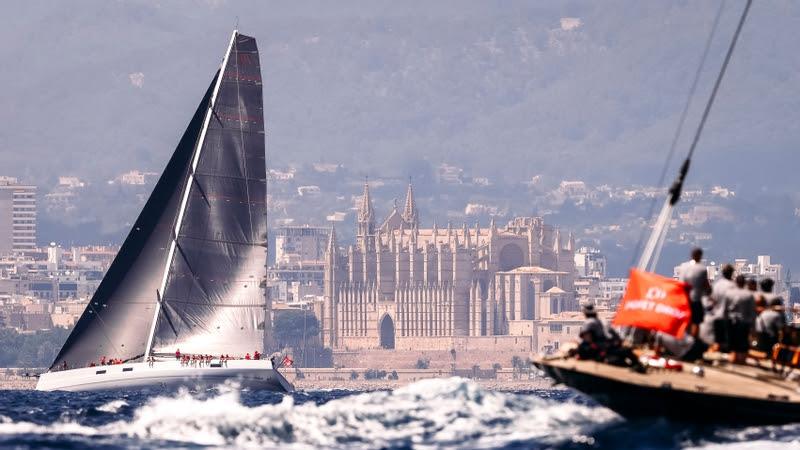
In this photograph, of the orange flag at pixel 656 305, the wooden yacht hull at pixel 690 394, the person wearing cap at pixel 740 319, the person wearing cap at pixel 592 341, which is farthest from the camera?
the person wearing cap at pixel 740 319

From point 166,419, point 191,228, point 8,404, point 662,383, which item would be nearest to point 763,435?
point 662,383

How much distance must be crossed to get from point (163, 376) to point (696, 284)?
34879 millimetres

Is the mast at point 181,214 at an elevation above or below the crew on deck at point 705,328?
above

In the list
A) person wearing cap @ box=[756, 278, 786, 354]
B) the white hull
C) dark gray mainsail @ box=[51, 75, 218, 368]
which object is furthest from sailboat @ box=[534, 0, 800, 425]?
dark gray mainsail @ box=[51, 75, 218, 368]

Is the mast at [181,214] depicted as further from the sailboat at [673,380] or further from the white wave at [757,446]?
the white wave at [757,446]

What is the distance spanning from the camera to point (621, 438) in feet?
96.7

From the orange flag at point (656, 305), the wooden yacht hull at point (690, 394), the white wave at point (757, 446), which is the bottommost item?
the white wave at point (757, 446)

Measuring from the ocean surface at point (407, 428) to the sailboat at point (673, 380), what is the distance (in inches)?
9.1

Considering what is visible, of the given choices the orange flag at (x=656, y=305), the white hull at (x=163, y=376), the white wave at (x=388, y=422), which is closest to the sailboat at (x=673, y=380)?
the orange flag at (x=656, y=305)

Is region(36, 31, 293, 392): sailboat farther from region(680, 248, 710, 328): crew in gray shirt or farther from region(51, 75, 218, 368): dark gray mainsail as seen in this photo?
region(680, 248, 710, 328): crew in gray shirt

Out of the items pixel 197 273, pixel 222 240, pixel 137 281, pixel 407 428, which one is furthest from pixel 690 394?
pixel 137 281

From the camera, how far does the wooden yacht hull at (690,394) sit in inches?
1158

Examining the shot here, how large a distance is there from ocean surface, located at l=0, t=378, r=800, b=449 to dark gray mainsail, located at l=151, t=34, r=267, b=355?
2953 cm

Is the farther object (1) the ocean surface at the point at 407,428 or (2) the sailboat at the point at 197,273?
(2) the sailboat at the point at 197,273
